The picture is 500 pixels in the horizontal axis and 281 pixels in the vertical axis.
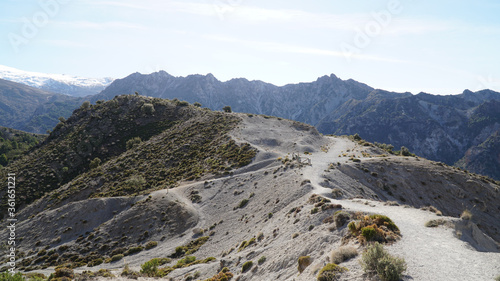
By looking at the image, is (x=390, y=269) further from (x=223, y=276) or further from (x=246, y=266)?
(x=223, y=276)

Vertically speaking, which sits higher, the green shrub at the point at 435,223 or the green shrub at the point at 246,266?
the green shrub at the point at 435,223

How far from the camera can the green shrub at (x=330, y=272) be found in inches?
670

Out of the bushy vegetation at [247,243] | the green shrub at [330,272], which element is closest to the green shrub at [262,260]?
the bushy vegetation at [247,243]

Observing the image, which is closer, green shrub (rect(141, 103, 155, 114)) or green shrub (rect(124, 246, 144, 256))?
green shrub (rect(124, 246, 144, 256))

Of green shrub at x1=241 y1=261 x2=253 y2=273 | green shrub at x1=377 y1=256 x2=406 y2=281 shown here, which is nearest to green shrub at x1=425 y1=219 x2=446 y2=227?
green shrub at x1=377 y1=256 x2=406 y2=281

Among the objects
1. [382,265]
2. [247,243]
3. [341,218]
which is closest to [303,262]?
[341,218]

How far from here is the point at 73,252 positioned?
50.9m

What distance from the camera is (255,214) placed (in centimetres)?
4575

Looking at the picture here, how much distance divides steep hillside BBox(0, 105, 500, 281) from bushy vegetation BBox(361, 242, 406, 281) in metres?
0.59

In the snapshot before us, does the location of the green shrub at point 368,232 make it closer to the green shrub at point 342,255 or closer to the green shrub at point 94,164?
the green shrub at point 342,255

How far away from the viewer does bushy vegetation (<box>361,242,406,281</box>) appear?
14.8 meters

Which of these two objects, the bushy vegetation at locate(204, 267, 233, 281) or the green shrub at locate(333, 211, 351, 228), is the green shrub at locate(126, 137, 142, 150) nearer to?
the bushy vegetation at locate(204, 267, 233, 281)

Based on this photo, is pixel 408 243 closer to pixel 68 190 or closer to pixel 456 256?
pixel 456 256

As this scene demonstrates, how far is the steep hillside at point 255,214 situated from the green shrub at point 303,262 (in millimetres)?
79
